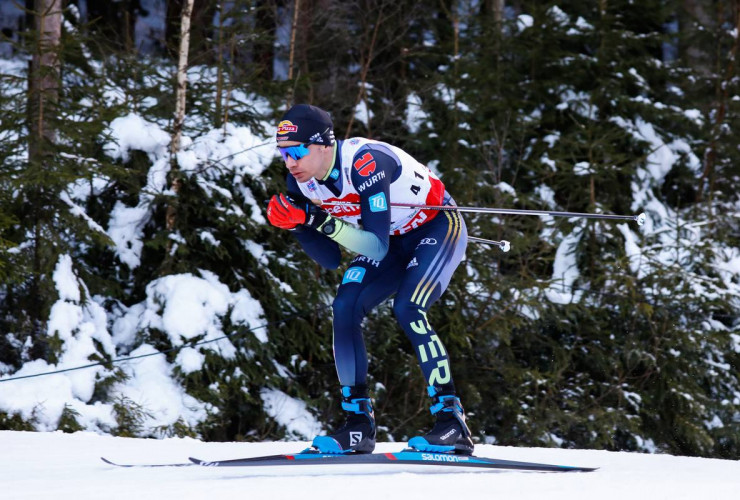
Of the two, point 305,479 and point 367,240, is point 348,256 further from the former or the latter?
point 305,479

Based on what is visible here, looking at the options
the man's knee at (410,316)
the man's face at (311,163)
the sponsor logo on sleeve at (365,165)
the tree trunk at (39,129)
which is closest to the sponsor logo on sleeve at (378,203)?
the sponsor logo on sleeve at (365,165)

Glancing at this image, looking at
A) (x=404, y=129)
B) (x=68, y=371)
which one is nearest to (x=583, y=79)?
(x=404, y=129)

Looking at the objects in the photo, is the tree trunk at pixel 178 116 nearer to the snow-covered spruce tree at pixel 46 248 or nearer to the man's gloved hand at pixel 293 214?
the snow-covered spruce tree at pixel 46 248

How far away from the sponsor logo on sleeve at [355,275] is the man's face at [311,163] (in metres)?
0.49

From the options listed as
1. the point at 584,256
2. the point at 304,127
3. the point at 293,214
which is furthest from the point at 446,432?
the point at 584,256

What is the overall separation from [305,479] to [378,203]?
3.74ft

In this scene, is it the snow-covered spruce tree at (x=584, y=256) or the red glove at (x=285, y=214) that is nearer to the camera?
the red glove at (x=285, y=214)

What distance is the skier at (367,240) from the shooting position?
11.6 ft

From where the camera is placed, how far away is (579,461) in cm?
456

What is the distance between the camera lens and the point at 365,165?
362cm

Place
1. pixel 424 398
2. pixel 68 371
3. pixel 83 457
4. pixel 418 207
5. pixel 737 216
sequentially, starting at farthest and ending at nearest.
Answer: pixel 737 216, pixel 424 398, pixel 68 371, pixel 83 457, pixel 418 207

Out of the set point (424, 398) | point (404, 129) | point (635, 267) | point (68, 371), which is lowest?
point (424, 398)

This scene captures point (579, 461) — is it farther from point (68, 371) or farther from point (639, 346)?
point (639, 346)

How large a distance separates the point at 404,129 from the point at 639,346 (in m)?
3.77
